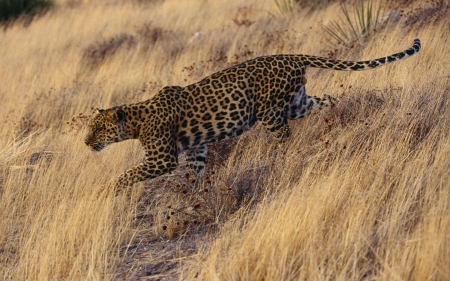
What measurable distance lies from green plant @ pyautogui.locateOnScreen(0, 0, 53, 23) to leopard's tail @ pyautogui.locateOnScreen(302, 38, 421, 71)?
51.1ft

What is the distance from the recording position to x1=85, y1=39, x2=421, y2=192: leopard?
7.01m

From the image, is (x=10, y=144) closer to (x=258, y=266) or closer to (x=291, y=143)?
(x=291, y=143)

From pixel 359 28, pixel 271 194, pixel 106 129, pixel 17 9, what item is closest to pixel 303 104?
pixel 271 194

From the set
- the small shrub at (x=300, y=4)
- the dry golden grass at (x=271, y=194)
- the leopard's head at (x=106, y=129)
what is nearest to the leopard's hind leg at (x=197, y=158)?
the dry golden grass at (x=271, y=194)

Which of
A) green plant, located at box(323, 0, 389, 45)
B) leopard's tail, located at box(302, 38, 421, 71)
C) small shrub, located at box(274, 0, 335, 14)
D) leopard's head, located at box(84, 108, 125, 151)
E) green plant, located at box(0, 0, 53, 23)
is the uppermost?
leopard's tail, located at box(302, 38, 421, 71)

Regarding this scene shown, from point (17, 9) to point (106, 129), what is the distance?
1583 centimetres

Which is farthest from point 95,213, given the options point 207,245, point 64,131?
point 64,131

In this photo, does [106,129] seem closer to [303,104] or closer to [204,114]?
[204,114]

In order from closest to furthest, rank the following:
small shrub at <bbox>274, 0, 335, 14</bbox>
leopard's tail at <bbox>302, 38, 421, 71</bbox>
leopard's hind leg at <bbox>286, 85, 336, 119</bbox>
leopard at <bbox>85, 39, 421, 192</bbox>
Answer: leopard at <bbox>85, 39, 421, 192</bbox> < leopard's tail at <bbox>302, 38, 421, 71</bbox> < leopard's hind leg at <bbox>286, 85, 336, 119</bbox> < small shrub at <bbox>274, 0, 335, 14</bbox>

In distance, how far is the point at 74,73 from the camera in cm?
1394

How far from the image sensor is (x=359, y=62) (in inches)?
295

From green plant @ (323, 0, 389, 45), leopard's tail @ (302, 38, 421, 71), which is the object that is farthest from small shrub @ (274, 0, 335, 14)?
leopard's tail @ (302, 38, 421, 71)

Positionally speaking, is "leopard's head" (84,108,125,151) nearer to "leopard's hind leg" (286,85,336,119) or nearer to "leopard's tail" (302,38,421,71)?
"leopard's hind leg" (286,85,336,119)

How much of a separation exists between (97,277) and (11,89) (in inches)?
344
